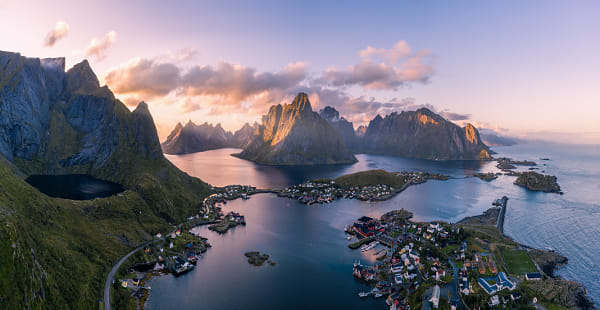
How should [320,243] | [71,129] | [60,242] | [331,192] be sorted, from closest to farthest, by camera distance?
[60,242] < [320,243] < [71,129] < [331,192]

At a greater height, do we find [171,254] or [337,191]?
[337,191]

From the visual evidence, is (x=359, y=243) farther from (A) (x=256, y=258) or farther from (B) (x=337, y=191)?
(B) (x=337, y=191)

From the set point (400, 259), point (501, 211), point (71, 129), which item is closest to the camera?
point (400, 259)

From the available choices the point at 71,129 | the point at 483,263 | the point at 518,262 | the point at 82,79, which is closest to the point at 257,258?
→ the point at 483,263

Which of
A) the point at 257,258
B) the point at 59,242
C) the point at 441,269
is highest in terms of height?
the point at 59,242

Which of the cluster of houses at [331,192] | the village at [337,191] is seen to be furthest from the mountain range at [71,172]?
the village at [337,191]

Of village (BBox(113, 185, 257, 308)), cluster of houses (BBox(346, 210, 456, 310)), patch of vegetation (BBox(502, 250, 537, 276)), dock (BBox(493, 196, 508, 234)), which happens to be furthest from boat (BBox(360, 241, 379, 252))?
dock (BBox(493, 196, 508, 234))

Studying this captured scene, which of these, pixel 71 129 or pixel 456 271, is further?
pixel 71 129

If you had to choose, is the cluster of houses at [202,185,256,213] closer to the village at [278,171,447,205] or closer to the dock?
the village at [278,171,447,205]
